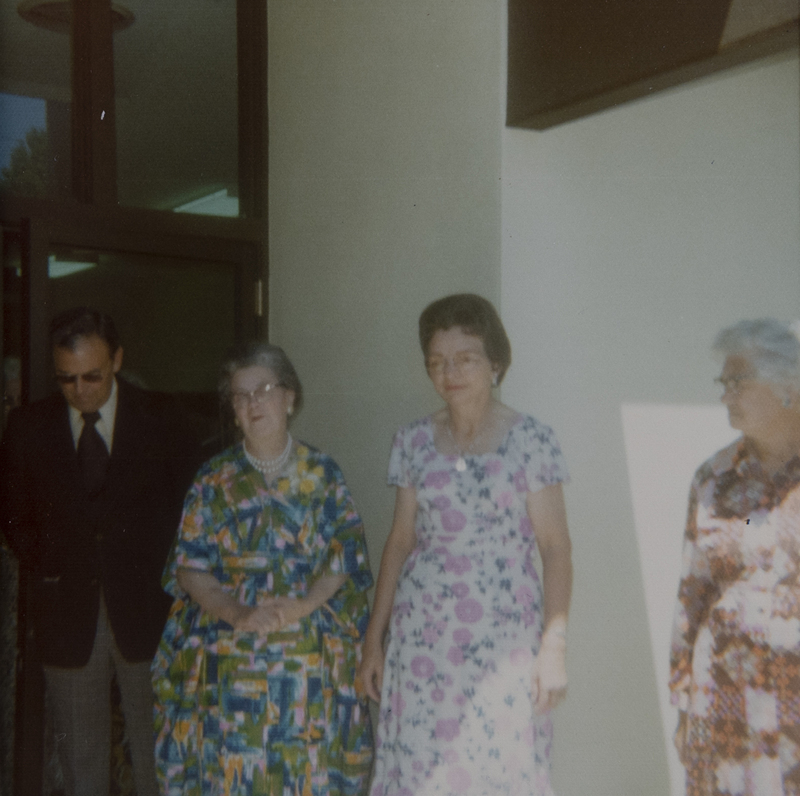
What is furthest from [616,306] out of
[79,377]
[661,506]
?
[79,377]

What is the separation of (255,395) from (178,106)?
4.71 feet

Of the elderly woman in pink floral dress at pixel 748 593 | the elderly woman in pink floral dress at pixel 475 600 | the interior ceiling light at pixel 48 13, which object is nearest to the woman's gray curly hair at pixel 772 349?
the elderly woman in pink floral dress at pixel 748 593

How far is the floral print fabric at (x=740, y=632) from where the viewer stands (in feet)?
6.53

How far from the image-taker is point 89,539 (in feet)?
9.07

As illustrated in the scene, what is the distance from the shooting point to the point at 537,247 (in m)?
2.76

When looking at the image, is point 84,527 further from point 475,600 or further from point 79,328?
point 475,600

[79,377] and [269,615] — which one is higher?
[79,377]

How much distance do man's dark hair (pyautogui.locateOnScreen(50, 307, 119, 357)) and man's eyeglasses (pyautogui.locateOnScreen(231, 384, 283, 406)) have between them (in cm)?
57

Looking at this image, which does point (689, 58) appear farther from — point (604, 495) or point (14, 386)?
point (14, 386)

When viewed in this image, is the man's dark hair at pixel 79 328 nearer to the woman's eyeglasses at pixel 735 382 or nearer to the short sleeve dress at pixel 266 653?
the short sleeve dress at pixel 266 653

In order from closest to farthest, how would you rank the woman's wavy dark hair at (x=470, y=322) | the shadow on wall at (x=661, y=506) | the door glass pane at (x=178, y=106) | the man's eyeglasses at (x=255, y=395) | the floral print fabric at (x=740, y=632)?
the floral print fabric at (x=740, y=632), the woman's wavy dark hair at (x=470, y=322), the man's eyeglasses at (x=255, y=395), the shadow on wall at (x=661, y=506), the door glass pane at (x=178, y=106)

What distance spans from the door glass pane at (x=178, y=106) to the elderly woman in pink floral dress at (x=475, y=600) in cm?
142

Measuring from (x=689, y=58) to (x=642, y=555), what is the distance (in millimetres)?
1616

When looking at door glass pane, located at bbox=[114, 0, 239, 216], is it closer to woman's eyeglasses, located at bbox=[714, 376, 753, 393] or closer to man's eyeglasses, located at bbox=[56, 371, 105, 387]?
man's eyeglasses, located at bbox=[56, 371, 105, 387]
